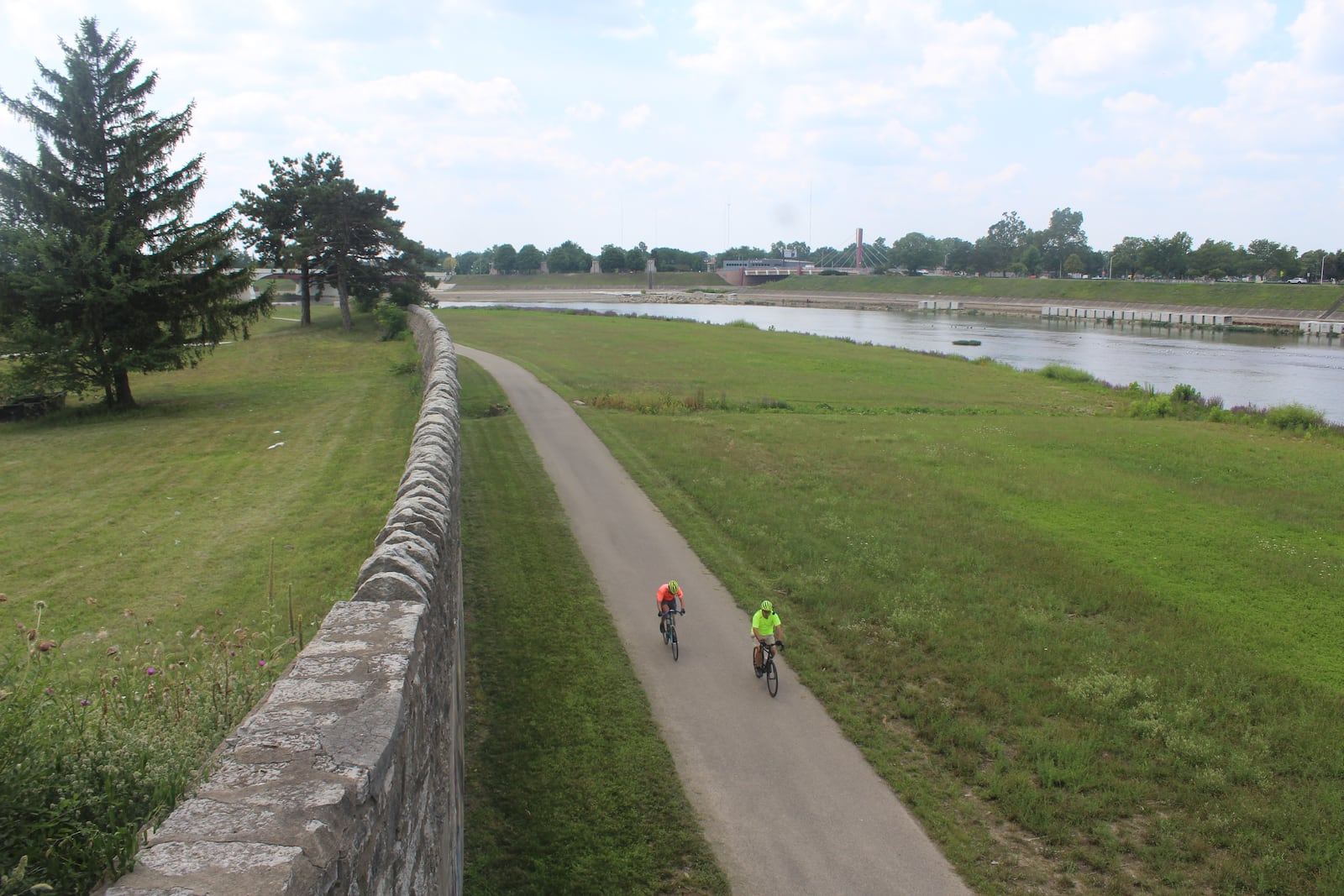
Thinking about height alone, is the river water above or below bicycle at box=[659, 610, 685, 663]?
above

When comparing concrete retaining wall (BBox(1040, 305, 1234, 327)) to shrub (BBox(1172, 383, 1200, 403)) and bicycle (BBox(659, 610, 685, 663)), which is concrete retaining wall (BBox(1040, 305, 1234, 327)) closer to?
shrub (BBox(1172, 383, 1200, 403))

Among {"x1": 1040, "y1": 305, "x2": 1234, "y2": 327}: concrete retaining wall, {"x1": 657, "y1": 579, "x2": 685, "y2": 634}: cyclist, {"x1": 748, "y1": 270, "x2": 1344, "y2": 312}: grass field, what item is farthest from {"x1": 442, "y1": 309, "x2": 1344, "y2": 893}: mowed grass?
{"x1": 748, "y1": 270, "x2": 1344, "y2": 312}: grass field

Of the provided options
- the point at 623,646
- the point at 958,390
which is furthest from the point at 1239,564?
the point at 958,390

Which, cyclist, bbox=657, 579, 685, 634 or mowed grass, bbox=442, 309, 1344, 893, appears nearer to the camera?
mowed grass, bbox=442, 309, 1344, 893

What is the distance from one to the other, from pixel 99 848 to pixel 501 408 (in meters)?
22.5

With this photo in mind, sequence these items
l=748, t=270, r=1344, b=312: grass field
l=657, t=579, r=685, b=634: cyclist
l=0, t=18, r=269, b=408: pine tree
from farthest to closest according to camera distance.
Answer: l=748, t=270, r=1344, b=312: grass field, l=0, t=18, r=269, b=408: pine tree, l=657, t=579, r=685, b=634: cyclist

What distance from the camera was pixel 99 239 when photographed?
73.9 ft

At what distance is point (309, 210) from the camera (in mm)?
43125

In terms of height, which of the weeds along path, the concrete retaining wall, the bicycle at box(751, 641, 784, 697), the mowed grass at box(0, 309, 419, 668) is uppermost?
the concrete retaining wall

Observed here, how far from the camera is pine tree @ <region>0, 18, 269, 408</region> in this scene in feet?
72.2

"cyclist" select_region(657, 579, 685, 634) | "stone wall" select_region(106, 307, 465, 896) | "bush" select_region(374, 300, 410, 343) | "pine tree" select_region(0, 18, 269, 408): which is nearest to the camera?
"stone wall" select_region(106, 307, 465, 896)

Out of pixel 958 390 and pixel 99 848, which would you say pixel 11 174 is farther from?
pixel 958 390

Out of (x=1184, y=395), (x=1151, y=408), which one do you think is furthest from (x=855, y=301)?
(x=1151, y=408)

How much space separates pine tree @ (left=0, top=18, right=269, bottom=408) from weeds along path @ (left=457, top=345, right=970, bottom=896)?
17101mm
